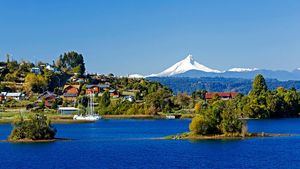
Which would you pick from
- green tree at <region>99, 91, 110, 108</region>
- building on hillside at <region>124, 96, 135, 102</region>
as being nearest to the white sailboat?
green tree at <region>99, 91, 110, 108</region>

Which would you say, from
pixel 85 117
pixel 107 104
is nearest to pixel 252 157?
pixel 85 117

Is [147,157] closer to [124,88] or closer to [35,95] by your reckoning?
[35,95]

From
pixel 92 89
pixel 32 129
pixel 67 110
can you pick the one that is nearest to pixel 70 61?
pixel 92 89

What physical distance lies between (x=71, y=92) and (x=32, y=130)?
7110 centimetres

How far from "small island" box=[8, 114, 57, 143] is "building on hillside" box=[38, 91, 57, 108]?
51.7 m

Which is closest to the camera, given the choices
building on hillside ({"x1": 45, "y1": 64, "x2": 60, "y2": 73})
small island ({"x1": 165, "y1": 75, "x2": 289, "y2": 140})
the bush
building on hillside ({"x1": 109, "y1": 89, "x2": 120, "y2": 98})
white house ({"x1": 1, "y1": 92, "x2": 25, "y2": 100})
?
small island ({"x1": 165, "y1": 75, "x2": 289, "y2": 140})

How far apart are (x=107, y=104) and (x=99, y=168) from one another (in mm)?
77606

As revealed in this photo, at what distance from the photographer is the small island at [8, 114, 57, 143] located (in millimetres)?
64438

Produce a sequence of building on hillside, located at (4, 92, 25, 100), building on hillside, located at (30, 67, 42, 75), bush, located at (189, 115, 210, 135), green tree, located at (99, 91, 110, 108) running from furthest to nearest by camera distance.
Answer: building on hillside, located at (30, 67, 42, 75)
building on hillside, located at (4, 92, 25, 100)
green tree, located at (99, 91, 110, 108)
bush, located at (189, 115, 210, 135)

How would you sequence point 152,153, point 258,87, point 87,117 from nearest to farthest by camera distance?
point 152,153
point 87,117
point 258,87

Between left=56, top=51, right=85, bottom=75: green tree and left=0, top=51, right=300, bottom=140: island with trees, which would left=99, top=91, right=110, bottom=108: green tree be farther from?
left=56, top=51, right=85, bottom=75: green tree

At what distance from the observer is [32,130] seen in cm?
6462

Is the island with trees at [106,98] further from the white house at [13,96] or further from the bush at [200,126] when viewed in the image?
the bush at [200,126]

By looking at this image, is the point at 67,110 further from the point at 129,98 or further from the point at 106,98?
the point at 129,98
